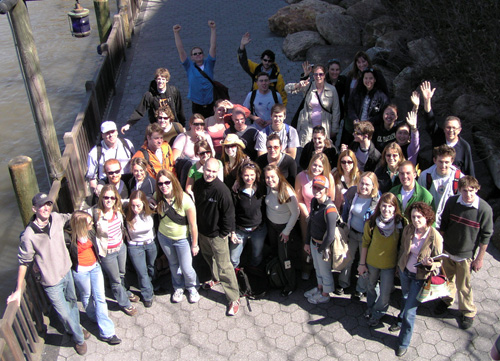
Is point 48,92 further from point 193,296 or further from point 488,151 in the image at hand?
point 488,151

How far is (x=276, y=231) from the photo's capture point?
608cm

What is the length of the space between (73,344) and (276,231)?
2507 millimetres

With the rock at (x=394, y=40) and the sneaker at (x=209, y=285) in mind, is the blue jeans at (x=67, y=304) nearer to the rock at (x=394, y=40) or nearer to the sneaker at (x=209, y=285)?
the sneaker at (x=209, y=285)

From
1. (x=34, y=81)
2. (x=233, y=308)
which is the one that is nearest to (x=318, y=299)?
(x=233, y=308)

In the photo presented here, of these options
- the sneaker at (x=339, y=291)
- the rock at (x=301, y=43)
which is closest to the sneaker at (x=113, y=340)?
the sneaker at (x=339, y=291)

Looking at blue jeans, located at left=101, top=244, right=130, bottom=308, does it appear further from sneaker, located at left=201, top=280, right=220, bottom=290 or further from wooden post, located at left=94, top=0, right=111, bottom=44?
wooden post, located at left=94, top=0, right=111, bottom=44

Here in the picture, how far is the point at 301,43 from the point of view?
12.5 metres

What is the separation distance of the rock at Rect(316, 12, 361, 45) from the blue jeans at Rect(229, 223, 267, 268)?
24.7 feet

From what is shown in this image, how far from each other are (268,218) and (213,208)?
0.68m

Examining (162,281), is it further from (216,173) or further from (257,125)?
(257,125)

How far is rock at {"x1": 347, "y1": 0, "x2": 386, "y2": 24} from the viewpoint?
13026mm

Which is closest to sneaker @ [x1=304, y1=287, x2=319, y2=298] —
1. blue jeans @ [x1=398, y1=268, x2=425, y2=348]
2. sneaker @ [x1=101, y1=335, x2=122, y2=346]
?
blue jeans @ [x1=398, y1=268, x2=425, y2=348]

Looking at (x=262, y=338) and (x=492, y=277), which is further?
(x=492, y=277)

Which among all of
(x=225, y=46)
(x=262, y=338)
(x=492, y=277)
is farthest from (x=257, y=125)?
(x=225, y=46)
